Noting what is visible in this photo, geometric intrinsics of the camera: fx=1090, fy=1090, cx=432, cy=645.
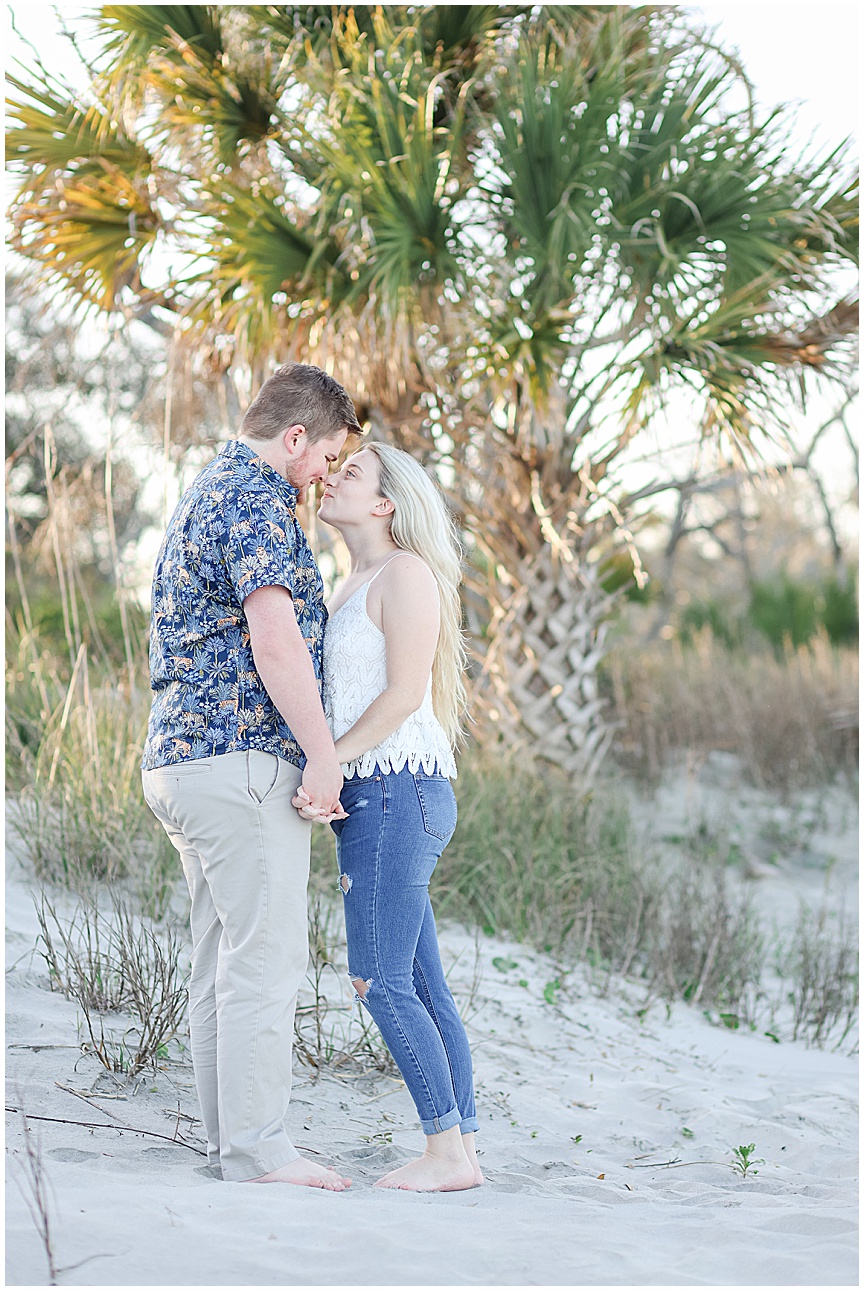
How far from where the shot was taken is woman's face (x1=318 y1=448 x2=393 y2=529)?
2.72 m

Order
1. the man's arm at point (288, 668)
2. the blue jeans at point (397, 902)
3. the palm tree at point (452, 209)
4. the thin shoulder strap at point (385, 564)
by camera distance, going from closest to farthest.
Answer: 1. the man's arm at point (288, 668)
2. the blue jeans at point (397, 902)
3. the thin shoulder strap at point (385, 564)
4. the palm tree at point (452, 209)

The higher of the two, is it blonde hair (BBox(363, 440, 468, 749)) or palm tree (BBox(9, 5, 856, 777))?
palm tree (BBox(9, 5, 856, 777))

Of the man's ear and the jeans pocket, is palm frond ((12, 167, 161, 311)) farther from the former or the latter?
the jeans pocket

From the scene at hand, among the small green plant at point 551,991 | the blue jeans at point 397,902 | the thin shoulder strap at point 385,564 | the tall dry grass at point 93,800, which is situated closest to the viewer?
the blue jeans at point 397,902

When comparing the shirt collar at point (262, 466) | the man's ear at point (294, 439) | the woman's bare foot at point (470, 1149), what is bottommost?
the woman's bare foot at point (470, 1149)

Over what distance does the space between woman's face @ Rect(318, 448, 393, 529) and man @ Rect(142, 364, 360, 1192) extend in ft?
0.76

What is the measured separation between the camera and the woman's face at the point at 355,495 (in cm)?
272

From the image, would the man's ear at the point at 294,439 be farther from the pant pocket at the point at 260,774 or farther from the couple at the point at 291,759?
the pant pocket at the point at 260,774

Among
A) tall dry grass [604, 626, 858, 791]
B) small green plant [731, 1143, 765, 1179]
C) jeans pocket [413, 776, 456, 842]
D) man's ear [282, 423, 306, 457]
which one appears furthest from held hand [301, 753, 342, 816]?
tall dry grass [604, 626, 858, 791]

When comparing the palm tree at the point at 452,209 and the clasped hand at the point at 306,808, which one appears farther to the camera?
the palm tree at the point at 452,209

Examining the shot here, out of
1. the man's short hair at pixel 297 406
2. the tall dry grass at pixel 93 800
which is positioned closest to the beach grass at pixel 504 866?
the tall dry grass at pixel 93 800

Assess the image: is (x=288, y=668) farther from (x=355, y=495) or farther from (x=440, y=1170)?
(x=440, y=1170)

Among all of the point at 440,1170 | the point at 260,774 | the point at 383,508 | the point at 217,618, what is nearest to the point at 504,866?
the point at 440,1170

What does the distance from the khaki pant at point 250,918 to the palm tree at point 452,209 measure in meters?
3.48
